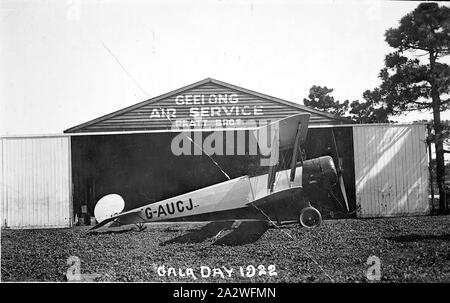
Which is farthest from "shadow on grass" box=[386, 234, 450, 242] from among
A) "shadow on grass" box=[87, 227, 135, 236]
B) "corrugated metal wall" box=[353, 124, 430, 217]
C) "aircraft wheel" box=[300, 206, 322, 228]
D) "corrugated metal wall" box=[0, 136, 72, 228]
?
"corrugated metal wall" box=[0, 136, 72, 228]

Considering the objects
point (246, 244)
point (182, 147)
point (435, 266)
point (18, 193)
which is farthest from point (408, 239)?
point (18, 193)

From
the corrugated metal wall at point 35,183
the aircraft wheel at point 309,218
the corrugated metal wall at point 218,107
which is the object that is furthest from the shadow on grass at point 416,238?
the corrugated metal wall at point 35,183

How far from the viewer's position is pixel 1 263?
383cm

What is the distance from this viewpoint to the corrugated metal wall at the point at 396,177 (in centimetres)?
413

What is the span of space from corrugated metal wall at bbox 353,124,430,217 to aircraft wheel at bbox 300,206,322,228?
623mm

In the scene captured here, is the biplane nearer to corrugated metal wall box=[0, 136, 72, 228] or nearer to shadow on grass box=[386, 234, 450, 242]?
corrugated metal wall box=[0, 136, 72, 228]

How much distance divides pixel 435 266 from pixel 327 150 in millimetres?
1561

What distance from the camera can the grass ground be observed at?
3.45 meters

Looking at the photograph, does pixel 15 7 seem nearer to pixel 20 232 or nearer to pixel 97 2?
pixel 97 2

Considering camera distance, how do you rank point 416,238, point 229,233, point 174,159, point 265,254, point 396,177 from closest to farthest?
point 265,254
point 416,238
point 229,233
point 174,159
point 396,177

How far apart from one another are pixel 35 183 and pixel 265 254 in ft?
8.85

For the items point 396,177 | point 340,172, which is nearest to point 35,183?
point 340,172

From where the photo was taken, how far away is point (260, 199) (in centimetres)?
388

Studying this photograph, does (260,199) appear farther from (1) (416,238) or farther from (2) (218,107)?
(1) (416,238)
